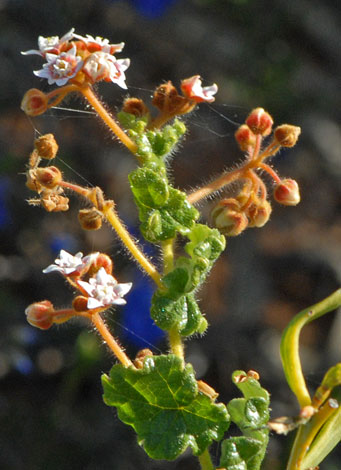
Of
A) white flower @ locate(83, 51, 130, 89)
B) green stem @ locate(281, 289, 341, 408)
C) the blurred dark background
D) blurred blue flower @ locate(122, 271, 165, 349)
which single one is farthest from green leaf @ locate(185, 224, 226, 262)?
blurred blue flower @ locate(122, 271, 165, 349)

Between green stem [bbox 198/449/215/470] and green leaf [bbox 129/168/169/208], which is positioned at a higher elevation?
green leaf [bbox 129/168/169/208]

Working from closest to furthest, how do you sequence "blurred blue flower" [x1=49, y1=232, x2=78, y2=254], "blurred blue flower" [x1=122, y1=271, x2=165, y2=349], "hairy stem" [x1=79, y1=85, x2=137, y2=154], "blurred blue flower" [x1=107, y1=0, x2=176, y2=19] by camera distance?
"hairy stem" [x1=79, y1=85, x2=137, y2=154] < "blurred blue flower" [x1=122, y1=271, x2=165, y2=349] < "blurred blue flower" [x1=49, y1=232, x2=78, y2=254] < "blurred blue flower" [x1=107, y1=0, x2=176, y2=19]

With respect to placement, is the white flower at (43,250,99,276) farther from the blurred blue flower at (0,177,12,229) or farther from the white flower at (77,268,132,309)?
the blurred blue flower at (0,177,12,229)

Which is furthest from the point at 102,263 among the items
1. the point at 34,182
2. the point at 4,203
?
the point at 4,203

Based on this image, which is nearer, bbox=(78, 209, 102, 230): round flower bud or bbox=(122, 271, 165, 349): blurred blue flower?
bbox=(78, 209, 102, 230): round flower bud

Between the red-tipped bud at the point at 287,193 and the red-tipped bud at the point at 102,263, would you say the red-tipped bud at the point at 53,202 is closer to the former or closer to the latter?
the red-tipped bud at the point at 102,263

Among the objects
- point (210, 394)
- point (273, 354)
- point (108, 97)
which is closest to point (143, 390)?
point (210, 394)

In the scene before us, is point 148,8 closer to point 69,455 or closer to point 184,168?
point 184,168
